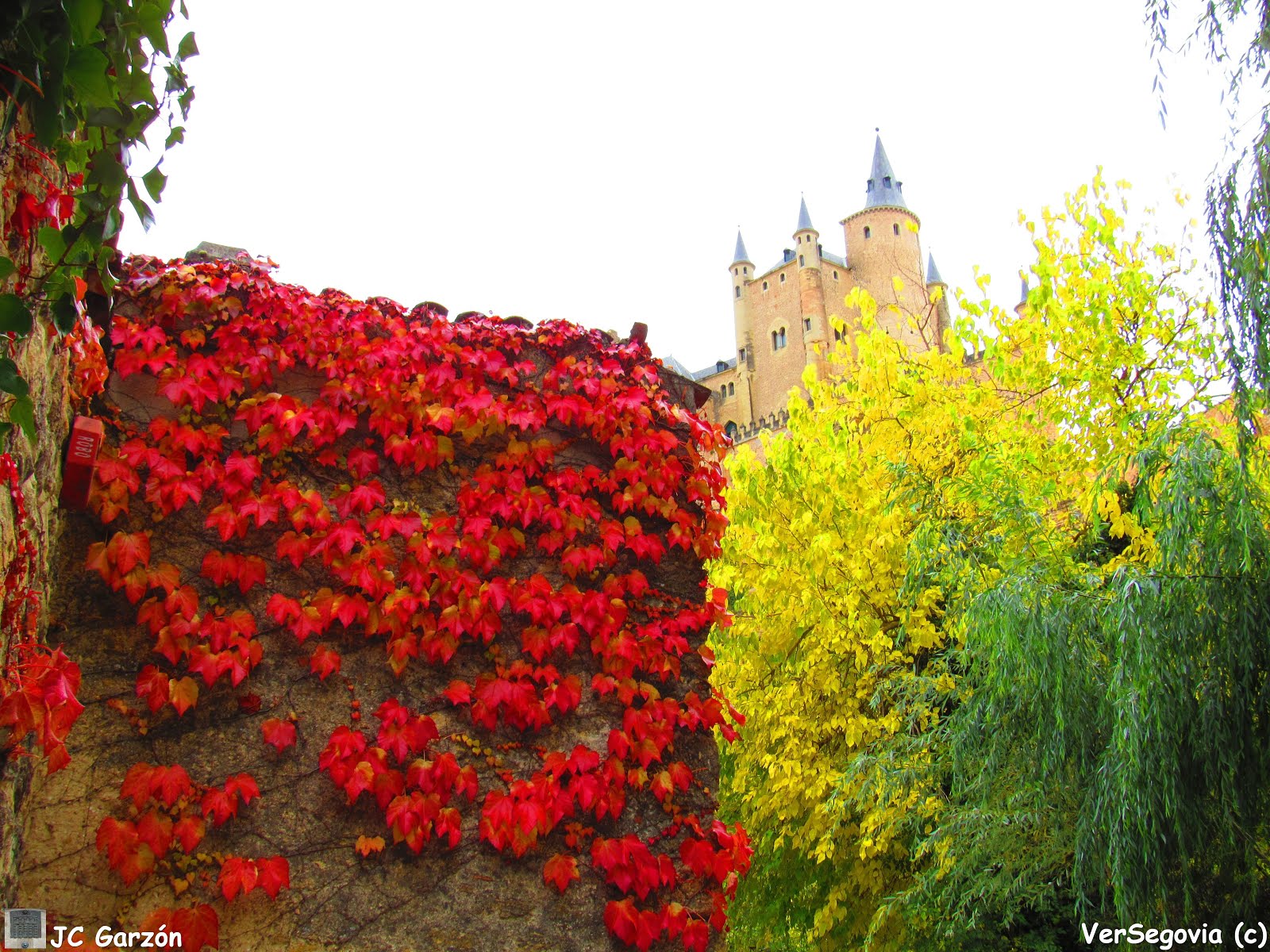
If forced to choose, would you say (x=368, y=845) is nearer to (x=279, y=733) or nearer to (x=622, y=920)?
(x=279, y=733)

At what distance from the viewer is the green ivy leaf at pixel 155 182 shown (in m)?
2.56

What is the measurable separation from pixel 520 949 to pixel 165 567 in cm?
209

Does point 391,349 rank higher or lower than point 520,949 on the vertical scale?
higher

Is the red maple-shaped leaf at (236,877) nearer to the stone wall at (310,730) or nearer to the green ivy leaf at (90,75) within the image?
the stone wall at (310,730)

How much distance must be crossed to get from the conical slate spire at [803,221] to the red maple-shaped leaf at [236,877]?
199 feet

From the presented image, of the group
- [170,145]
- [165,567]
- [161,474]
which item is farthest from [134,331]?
[170,145]

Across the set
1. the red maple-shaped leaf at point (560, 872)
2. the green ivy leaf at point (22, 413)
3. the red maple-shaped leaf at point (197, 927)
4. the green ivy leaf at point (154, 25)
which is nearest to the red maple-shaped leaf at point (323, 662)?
the red maple-shaped leaf at point (197, 927)

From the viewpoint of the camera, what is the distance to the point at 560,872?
12.9ft

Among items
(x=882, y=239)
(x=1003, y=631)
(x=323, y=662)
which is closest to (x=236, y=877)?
(x=323, y=662)

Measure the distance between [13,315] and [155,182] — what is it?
34.3 inches

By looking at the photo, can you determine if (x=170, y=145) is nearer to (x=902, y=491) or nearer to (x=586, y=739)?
(x=586, y=739)

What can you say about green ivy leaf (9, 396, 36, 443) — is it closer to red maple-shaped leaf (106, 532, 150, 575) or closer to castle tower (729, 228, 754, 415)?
red maple-shaped leaf (106, 532, 150, 575)

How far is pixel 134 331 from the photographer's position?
13.0 ft

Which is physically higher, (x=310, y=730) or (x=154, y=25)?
(x=154, y=25)
